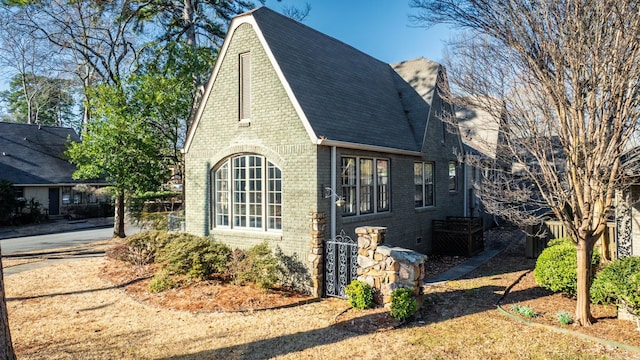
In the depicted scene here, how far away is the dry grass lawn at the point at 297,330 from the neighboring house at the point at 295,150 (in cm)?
229

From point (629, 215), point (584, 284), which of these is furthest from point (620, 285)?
point (629, 215)

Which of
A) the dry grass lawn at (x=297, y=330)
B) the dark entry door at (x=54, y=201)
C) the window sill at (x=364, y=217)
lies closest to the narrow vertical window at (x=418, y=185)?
the window sill at (x=364, y=217)

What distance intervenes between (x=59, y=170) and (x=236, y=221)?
2597 cm

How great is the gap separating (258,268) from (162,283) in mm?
2709

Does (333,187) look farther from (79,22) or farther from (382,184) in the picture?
(79,22)

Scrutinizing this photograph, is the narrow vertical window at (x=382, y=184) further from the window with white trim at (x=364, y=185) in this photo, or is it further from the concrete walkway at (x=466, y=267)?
the concrete walkway at (x=466, y=267)

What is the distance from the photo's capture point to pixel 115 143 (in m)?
16.5

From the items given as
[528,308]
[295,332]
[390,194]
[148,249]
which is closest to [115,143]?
[148,249]

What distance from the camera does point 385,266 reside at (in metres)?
8.42

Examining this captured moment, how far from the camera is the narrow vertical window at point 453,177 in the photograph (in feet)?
57.9

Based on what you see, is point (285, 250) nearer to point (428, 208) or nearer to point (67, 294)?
point (67, 294)

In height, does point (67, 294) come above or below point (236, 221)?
below

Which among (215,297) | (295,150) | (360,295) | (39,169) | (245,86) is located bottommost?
(215,297)

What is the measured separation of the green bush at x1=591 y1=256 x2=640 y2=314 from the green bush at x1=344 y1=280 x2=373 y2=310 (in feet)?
14.5
